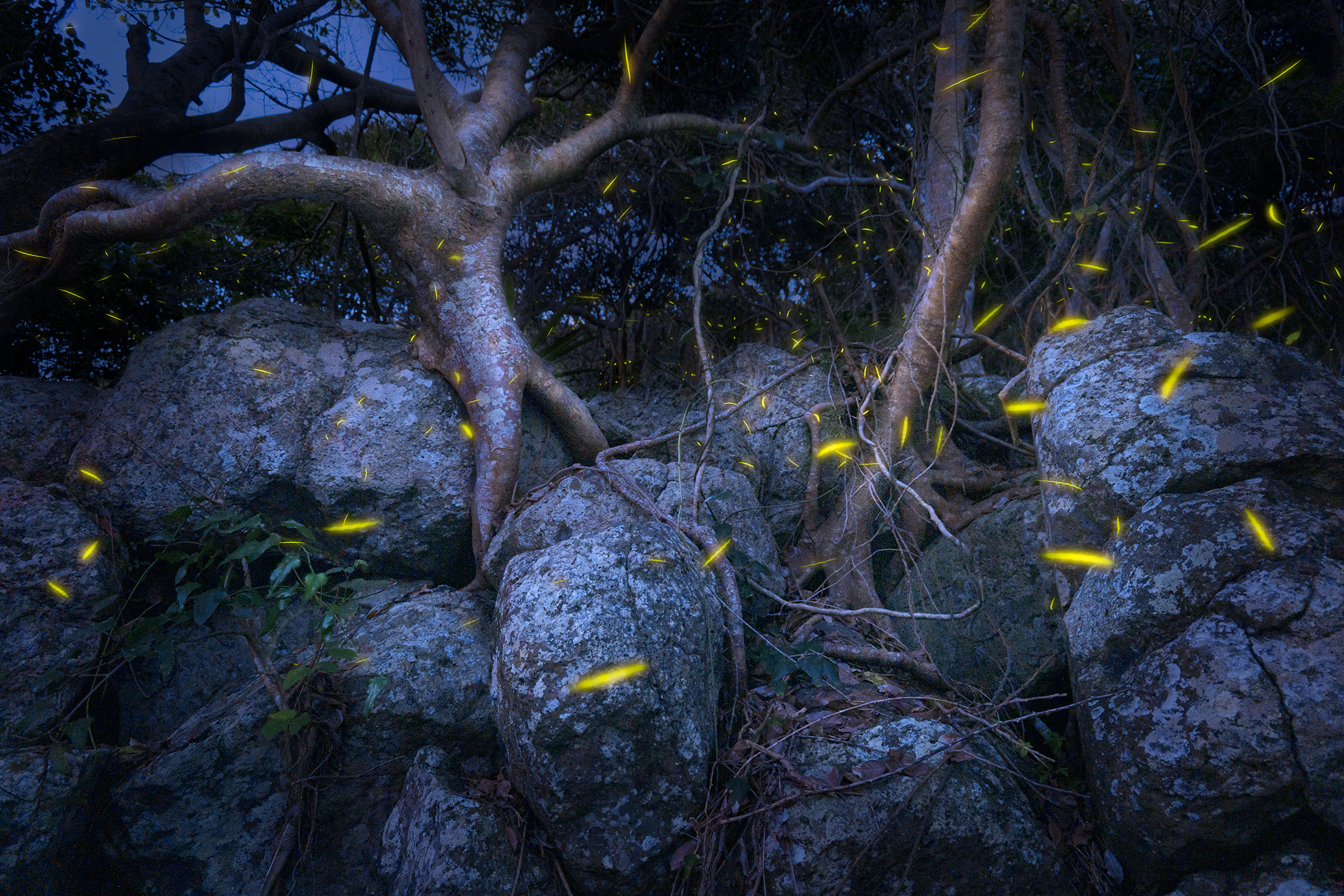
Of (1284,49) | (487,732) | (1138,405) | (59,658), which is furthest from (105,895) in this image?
(1284,49)

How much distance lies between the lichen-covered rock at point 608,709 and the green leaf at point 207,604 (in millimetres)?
1089

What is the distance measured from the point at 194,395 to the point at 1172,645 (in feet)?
14.1

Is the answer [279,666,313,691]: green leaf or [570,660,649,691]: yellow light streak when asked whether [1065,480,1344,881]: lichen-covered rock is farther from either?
[279,666,313,691]: green leaf

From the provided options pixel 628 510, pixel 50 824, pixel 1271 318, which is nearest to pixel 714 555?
pixel 628 510

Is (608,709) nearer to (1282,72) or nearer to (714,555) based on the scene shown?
(714,555)

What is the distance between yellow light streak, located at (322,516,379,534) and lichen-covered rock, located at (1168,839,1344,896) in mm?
3432

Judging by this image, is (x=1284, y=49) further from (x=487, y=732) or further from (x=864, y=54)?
(x=487, y=732)

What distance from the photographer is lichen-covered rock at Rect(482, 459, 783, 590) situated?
3.07 meters

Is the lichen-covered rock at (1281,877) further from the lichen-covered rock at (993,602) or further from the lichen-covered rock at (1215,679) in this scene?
the lichen-covered rock at (993,602)

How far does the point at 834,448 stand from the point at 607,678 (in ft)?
7.14

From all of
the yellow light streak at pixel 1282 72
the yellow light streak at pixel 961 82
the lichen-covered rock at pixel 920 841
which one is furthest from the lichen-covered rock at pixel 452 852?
the yellow light streak at pixel 1282 72

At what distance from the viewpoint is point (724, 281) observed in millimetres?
5613

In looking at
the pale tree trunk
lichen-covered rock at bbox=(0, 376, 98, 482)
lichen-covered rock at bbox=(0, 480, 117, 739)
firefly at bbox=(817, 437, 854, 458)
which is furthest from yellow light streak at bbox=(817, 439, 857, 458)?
lichen-covered rock at bbox=(0, 376, 98, 482)

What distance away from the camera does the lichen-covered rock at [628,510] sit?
3.07 m
